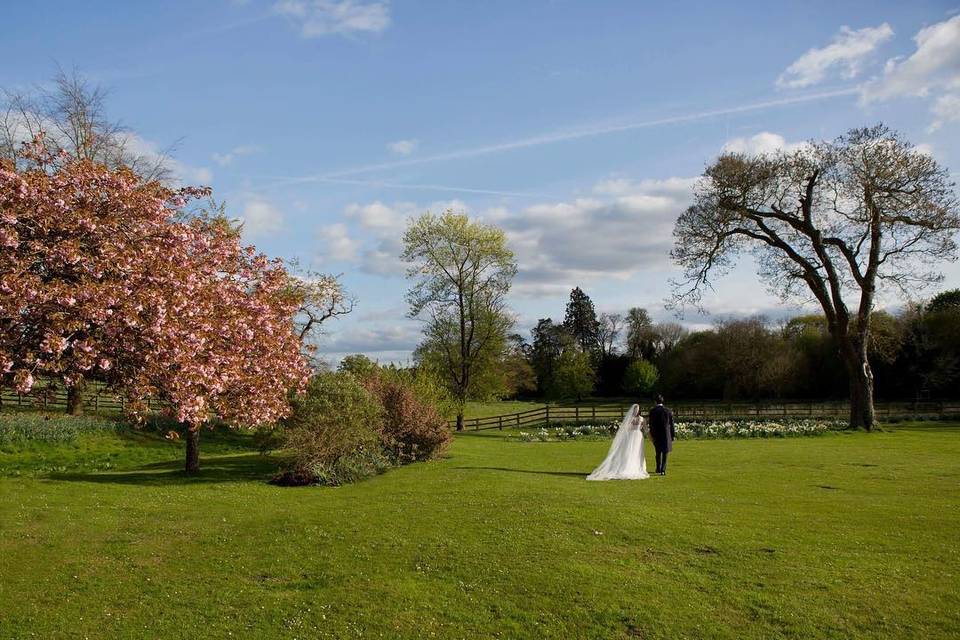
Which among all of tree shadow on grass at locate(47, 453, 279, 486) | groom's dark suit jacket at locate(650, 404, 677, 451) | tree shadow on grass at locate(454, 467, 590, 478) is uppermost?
groom's dark suit jacket at locate(650, 404, 677, 451)

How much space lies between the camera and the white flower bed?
3384 centimetres

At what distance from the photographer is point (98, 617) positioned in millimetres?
8188

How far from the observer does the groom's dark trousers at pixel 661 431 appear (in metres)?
18.9

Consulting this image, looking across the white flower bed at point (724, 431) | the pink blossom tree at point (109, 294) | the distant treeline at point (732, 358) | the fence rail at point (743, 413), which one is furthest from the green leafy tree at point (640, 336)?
the pink blossom tree at point (109, 294)

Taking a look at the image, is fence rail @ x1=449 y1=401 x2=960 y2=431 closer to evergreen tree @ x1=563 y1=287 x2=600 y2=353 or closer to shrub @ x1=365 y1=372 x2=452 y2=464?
shrub @ x1=365 y1=372 x2=452 y2=464

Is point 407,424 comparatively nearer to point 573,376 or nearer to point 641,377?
point 573,376

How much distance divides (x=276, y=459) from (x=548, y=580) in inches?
620

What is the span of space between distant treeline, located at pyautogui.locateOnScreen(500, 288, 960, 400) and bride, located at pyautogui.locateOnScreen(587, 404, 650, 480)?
2347cm

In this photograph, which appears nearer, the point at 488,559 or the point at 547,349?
the point at 488,559

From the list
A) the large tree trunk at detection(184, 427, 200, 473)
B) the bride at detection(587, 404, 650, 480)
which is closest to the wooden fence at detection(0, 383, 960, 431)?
the large tree trunk at detection(184, 427, 200, 473)

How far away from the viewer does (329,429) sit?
64.1 feet

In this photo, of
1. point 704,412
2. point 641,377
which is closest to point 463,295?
point 704,412

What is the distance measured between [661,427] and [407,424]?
8.48m

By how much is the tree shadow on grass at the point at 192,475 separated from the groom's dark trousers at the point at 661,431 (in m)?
11.1
